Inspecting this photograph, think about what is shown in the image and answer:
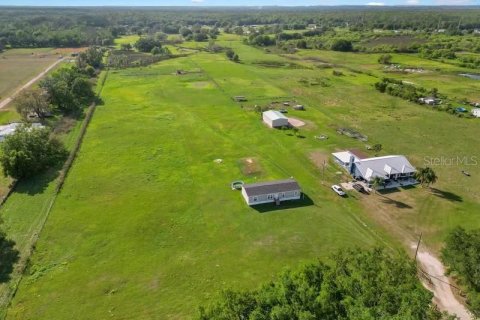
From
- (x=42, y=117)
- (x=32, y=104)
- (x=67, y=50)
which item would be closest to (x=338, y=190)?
(x=32, y=104)

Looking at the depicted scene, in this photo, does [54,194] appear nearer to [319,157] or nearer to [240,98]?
[319,157]

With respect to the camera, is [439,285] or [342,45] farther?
[342,45]

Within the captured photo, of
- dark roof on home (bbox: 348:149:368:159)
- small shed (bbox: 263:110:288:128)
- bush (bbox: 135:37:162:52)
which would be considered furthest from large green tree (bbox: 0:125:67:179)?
bush (bbox: 135:37:162:52)

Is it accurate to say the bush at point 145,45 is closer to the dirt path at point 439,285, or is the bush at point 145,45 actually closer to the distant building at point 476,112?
the distant building at point 476,112

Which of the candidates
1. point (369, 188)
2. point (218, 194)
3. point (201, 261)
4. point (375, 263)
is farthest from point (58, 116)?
point (375, 263)

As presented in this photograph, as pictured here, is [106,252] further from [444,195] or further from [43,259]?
[444,195]

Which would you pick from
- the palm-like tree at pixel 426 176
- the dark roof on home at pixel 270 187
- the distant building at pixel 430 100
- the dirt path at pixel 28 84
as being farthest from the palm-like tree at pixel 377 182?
the dirt path at pixel 28 84
